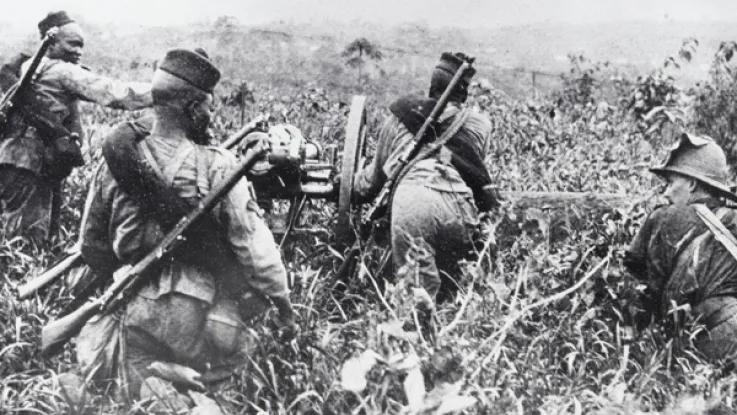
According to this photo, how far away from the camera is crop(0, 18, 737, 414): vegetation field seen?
A: 273cm

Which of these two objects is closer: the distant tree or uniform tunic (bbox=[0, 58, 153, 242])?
uniform tunic (bbox=[0, 58, 153, 242])

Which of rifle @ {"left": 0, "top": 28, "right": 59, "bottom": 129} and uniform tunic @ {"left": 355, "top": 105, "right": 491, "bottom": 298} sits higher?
rifle @ {"left": 0, "top": 28, "right": 59, "bottom": 129}

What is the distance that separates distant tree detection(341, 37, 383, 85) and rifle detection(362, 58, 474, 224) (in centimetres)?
604

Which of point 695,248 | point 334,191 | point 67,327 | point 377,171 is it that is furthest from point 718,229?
point 67,327

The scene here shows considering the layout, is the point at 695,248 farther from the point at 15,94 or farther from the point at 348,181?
the point at 15,94

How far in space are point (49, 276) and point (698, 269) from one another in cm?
312

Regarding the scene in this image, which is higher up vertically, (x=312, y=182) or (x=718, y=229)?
(x=718, y=229)

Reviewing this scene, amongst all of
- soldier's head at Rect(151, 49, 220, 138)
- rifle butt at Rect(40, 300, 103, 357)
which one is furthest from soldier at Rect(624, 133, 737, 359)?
rifle butt at Rect(40, 300, 103, 357)

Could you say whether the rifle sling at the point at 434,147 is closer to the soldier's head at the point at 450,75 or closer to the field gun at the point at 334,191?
the soldier's head at the point at 450,75

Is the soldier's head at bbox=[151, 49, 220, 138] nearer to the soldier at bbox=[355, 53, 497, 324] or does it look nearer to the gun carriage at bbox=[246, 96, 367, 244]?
the gun carriage at bbox=[246, 96, 367, 244]

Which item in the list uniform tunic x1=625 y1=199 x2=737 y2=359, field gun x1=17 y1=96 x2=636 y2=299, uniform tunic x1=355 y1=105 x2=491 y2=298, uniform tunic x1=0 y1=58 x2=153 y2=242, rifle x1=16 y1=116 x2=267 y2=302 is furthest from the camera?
uniform tunic x1=0 y1=58 x2=153 y2=242

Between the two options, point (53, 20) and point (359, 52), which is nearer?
point (53, 20)

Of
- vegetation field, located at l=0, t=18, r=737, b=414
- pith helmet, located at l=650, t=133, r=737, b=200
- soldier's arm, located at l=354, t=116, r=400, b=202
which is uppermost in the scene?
pith helmet, located at l=650, t=133, r=737, b=200

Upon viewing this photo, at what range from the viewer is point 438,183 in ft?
15.3
